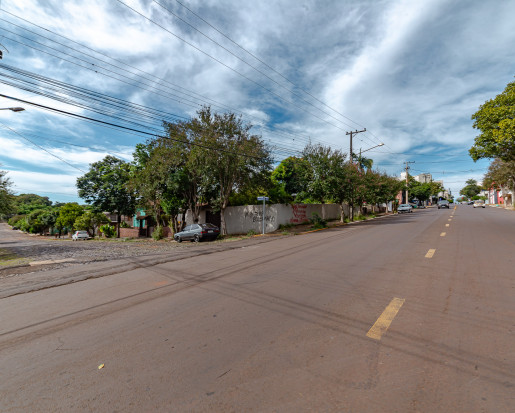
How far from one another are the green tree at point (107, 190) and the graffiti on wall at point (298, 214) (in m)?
18.3

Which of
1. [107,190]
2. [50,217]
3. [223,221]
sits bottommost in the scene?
[50,217]

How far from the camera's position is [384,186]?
40500mm

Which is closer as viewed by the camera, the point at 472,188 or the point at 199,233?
the point at 199,233

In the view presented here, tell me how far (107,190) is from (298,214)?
69.9ft

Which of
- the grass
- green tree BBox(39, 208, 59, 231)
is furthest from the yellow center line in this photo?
green tree BBox(39, 208, 59, 231)

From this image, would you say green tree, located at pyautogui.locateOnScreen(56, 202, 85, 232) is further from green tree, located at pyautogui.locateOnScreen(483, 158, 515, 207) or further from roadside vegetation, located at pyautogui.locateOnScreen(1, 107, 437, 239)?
green tree, located at pyautogui.locateOnScreen(483, 158, 515, 207)

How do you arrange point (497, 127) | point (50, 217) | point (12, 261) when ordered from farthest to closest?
point (50, 217) < point (497, 127) < point (12, 261)

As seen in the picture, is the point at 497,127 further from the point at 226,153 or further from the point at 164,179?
the point at 164,179

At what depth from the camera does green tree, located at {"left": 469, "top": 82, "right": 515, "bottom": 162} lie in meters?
14.3

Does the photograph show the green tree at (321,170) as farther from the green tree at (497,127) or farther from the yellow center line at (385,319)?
the yellow center line at (385,319)

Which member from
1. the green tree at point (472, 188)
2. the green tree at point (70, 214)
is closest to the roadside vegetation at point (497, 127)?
the green tree at point (70, 214)

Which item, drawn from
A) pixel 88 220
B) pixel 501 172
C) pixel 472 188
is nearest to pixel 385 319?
pixel 88 220

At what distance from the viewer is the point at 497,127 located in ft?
51.3

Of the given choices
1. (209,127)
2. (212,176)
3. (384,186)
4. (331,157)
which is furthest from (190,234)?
(384,186)
